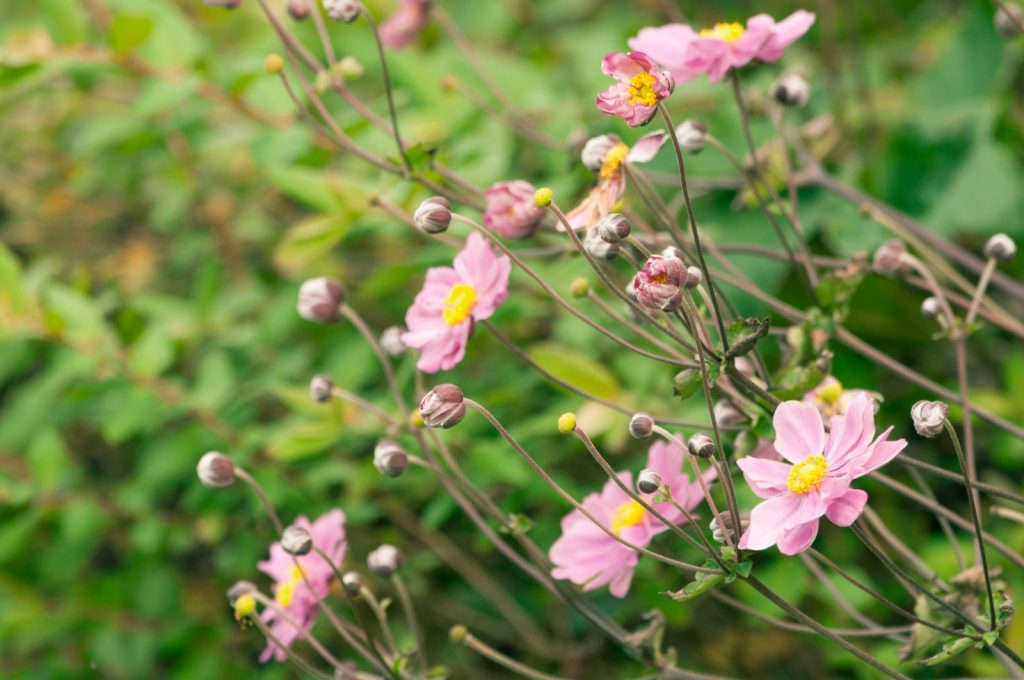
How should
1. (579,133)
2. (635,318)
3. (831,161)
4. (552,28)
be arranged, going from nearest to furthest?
(635,318)
(579,133)
(831,161)
(552,28)

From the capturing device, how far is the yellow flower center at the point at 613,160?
2.18ft

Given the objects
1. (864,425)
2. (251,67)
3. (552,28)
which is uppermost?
(864,425)

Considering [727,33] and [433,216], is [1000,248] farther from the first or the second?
[433,216]

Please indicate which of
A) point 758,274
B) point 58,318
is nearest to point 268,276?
point 58,318

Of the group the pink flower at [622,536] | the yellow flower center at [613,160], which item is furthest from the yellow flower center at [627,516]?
the yellow flower center at [613,160]

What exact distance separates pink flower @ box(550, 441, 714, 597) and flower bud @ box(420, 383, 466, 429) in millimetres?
126

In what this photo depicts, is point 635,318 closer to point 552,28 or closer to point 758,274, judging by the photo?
point 758,274

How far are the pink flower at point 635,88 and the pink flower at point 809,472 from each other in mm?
173

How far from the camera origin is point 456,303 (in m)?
0.70

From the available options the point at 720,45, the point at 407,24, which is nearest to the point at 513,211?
the point at 720,45

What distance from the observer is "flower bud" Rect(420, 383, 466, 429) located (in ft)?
2.03

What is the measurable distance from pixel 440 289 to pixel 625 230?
0.19 m

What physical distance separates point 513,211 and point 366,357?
536 mm

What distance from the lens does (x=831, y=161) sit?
53.7 inches
